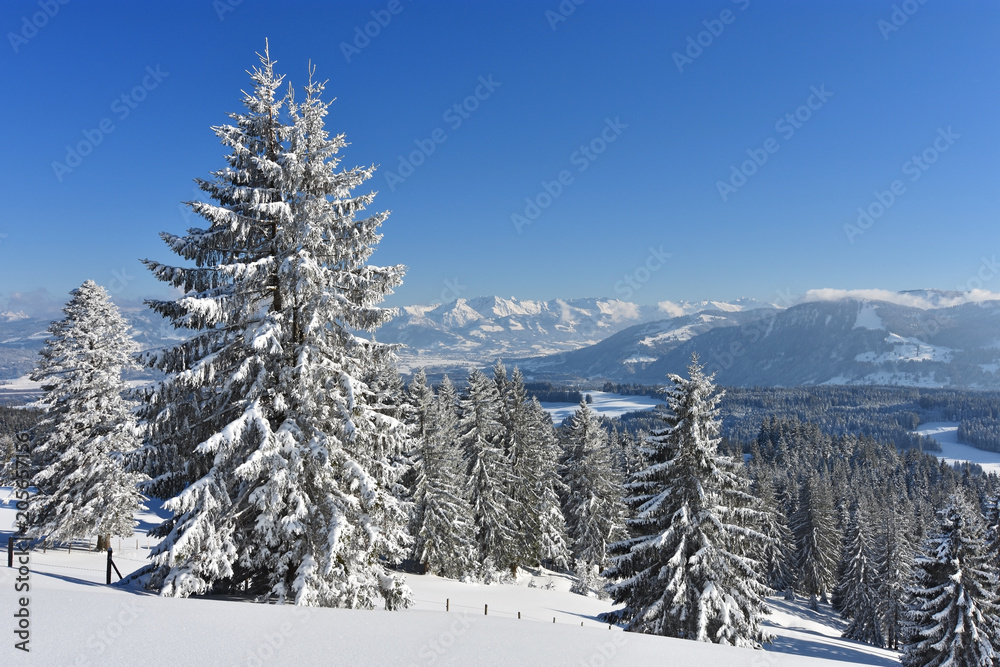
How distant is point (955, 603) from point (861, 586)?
1182 inches

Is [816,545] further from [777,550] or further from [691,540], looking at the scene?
[691,540]

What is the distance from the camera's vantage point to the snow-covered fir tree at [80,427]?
22.8 meters

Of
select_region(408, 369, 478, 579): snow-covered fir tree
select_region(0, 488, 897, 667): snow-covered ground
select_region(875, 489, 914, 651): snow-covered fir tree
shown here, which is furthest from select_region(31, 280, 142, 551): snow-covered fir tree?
select_region(875, 489, 914, 651): snow-covered fir tree

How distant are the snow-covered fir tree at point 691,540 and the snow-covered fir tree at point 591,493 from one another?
19.5m

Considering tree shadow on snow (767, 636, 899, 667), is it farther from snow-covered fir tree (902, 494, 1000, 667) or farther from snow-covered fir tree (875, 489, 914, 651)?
snow-covered fir tree (902, 494, 1000, 667)

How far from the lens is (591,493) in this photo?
37406mm

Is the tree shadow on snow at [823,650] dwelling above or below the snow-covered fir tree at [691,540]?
below

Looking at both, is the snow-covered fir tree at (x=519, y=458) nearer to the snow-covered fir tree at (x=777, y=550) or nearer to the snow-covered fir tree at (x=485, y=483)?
the snow-covered fir tree at (x=485, y=483)

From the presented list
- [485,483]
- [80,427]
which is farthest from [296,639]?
[485,483]

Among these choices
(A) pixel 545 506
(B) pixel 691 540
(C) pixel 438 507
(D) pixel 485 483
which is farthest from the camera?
(A) pixel 545 506

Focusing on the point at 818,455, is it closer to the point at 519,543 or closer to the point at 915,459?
the point at 915,459

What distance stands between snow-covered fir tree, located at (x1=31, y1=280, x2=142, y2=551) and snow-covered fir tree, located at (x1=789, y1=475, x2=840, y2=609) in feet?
221

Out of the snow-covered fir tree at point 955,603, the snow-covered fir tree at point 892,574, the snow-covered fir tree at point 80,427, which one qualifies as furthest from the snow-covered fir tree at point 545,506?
the snow-covered fir tree at point 892,574

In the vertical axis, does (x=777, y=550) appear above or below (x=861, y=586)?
below
